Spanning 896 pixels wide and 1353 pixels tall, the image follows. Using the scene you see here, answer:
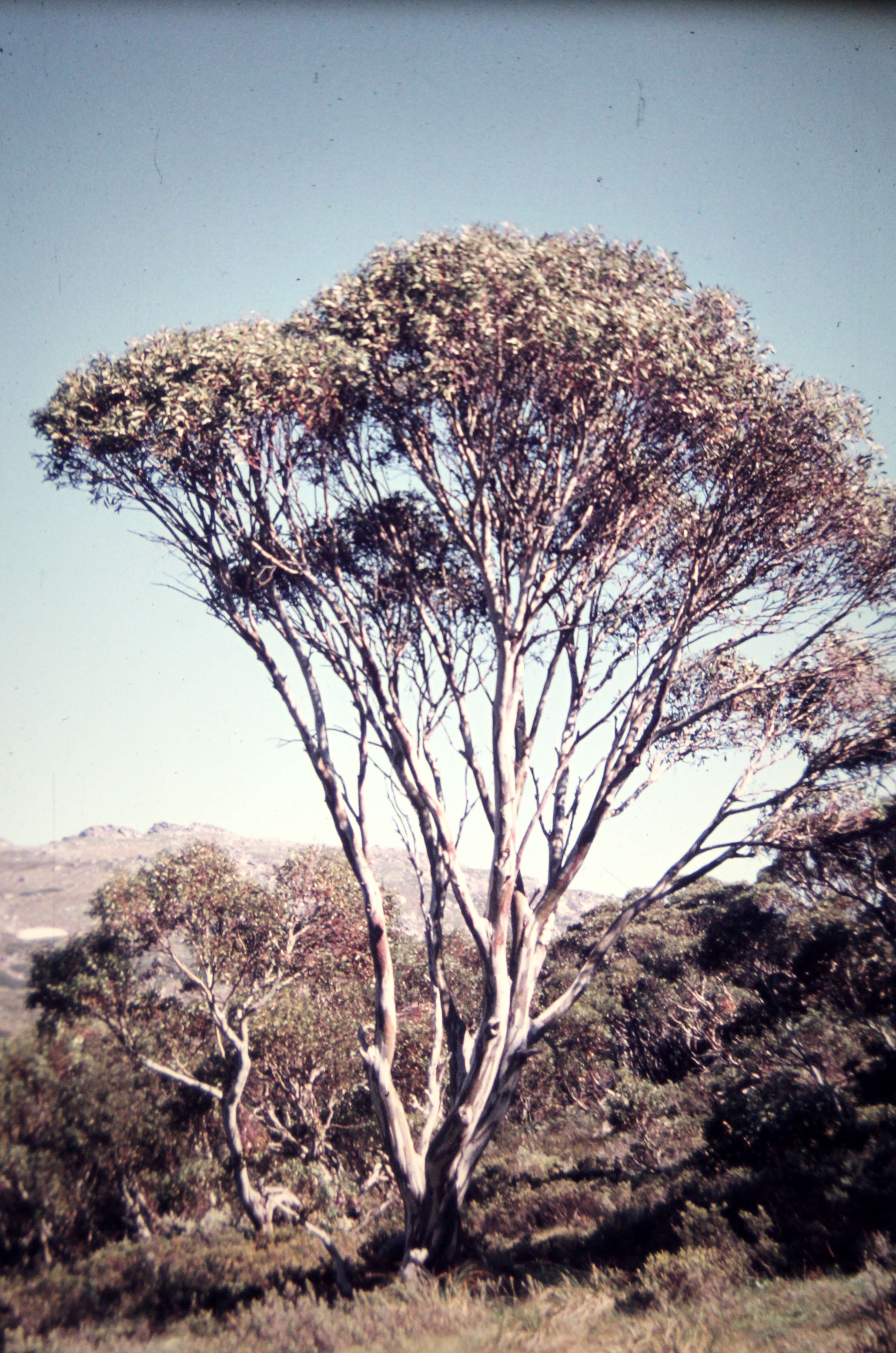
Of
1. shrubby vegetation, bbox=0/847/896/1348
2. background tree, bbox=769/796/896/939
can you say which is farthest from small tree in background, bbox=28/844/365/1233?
background tree, bbox=769/796/896/939

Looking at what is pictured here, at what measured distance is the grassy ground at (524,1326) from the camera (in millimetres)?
6176

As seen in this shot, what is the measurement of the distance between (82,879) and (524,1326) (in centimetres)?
9218

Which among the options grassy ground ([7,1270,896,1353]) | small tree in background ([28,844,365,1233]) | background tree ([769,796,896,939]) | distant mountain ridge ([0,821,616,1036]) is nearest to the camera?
grassy ground ([7,1270,896,1353])

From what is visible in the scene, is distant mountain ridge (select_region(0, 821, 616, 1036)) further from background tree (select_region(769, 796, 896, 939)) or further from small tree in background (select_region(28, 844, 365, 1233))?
background tree (select_region(769, 796, 896, 939))

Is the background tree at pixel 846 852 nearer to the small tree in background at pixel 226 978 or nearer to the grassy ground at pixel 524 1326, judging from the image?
the grassy ground at pixel 524 1326

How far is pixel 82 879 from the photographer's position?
3396 inches

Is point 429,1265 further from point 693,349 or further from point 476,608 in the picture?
point 693,349

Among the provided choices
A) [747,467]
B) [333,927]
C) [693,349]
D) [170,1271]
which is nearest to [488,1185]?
[333,927]

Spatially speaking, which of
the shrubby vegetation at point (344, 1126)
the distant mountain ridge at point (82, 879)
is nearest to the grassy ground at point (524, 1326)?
the shrubby vegetation at point (344, 1126)

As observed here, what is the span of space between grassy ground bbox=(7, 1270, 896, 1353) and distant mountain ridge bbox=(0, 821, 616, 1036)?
4114 millimetres

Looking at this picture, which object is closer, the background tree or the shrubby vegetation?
the shrubby vegetation

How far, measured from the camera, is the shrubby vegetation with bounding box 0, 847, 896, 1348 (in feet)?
30.7

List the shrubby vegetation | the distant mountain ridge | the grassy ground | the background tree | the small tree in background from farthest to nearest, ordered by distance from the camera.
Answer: the distant mountain ridge
the small tree in background
the background tree
the shrubby vegetation
the grassy ground

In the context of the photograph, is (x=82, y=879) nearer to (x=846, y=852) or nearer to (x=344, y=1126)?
(x=344, y=1126)
